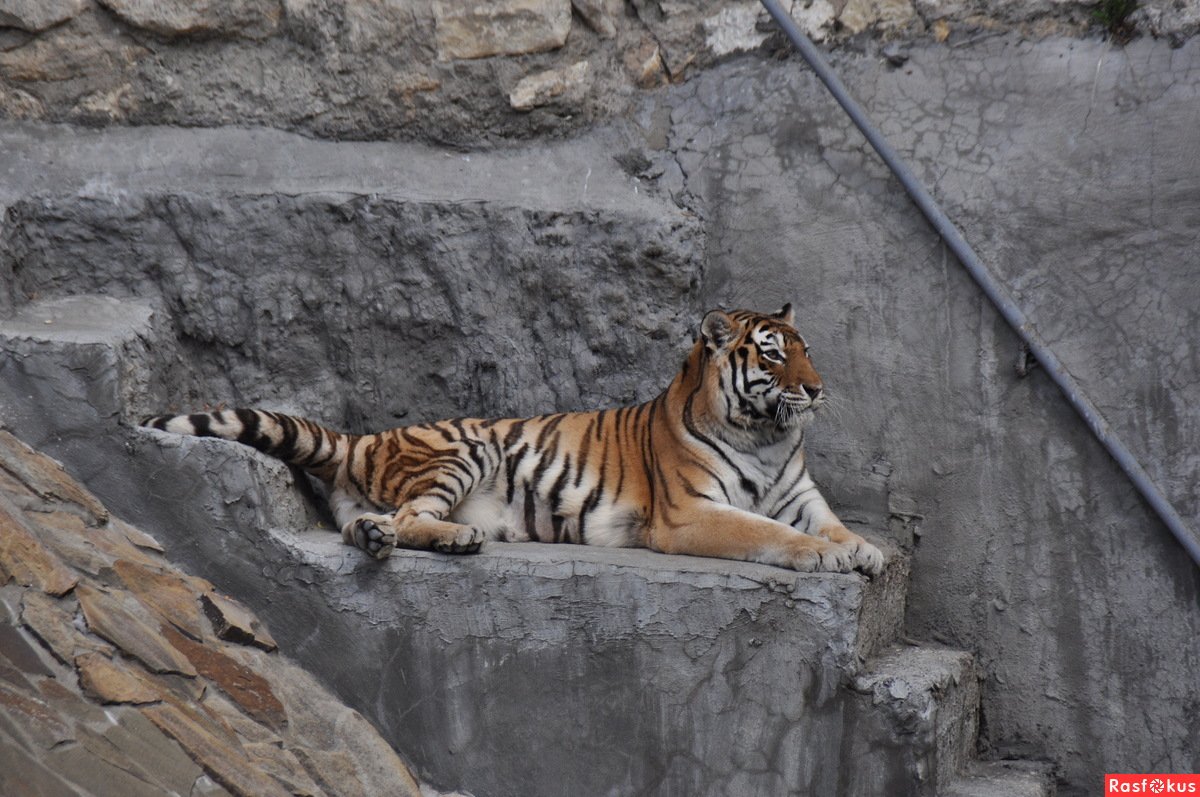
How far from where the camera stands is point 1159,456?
5.12 m

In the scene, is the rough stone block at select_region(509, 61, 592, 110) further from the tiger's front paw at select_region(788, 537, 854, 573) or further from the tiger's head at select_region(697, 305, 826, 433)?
the tiger's front paw at select_region(788, 537, 854, 573)

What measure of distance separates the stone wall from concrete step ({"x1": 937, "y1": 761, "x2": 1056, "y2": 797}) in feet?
9.76

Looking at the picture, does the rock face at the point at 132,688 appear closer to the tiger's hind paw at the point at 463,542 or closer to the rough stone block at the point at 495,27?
the tiger's hind paw at the point at 463,542

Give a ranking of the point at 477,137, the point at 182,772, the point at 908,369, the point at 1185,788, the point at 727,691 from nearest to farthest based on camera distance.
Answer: the point at 182,772, the point at 727,691, the point at 1185,788, the point at 908,369, the point at 477,137

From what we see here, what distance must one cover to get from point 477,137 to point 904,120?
1.78 metres

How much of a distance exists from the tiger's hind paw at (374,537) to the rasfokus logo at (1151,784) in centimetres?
278

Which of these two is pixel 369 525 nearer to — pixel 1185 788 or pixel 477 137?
pixel 477 137

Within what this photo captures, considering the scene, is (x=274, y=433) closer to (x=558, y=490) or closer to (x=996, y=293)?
(x=558, y=490)

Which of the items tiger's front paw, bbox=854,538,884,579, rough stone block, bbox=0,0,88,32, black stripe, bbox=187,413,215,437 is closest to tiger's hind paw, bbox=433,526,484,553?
black stripe, bbox=187,413,215,437

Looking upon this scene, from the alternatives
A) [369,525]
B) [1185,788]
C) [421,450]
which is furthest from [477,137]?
[1185,788]

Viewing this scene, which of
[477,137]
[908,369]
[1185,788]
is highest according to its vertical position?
[477,137]

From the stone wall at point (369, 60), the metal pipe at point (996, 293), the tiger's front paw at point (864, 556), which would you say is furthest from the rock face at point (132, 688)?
the metal pipe at point (996, 293)

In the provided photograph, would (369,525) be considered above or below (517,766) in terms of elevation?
above

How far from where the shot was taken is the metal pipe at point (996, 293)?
16.3ft
